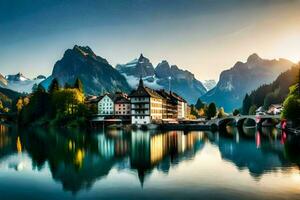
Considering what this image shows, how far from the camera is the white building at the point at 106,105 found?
573ft

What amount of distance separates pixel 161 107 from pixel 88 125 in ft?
111

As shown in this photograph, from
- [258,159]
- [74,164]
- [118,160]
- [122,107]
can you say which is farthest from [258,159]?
[122,107]

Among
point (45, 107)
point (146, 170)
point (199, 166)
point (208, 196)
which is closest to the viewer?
point (208, 196)

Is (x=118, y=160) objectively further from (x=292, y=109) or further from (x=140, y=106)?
(x=140, y=106)

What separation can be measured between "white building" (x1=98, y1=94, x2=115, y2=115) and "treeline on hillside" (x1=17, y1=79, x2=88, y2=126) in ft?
46.3

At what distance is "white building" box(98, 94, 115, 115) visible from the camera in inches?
6875

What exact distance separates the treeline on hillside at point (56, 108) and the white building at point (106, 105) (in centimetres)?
1412

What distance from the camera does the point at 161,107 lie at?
162 meters

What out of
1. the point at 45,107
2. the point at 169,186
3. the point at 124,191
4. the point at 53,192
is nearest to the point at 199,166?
the point at 169,186

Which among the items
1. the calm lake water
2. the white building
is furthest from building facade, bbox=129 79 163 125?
the calm lake water

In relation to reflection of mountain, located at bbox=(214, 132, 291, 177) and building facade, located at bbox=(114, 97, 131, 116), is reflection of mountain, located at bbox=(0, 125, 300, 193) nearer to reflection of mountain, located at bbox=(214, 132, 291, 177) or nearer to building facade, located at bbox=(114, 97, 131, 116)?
reflection of mountain, located at bbox=(214, 132, 291, 177)

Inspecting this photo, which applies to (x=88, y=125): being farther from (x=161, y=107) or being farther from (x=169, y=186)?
(x=169, y=186)

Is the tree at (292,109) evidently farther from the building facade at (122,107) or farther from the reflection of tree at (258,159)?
the building facade at (122,107)

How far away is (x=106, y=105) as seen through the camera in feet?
580
